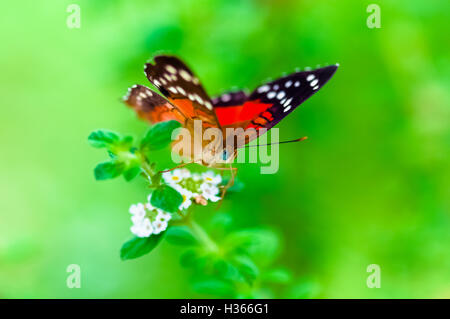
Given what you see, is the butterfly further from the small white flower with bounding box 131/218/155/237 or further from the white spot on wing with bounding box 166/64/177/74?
the small white flower with bounding box 131/218/155/237

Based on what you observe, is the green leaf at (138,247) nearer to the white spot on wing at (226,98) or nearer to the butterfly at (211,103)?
the butterfly at (211,103)

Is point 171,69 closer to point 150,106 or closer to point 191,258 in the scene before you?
point 150,106

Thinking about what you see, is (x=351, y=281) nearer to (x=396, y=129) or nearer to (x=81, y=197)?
(x=396, y=129)

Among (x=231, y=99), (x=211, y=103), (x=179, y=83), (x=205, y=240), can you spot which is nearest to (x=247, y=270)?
(x=205, y=240)

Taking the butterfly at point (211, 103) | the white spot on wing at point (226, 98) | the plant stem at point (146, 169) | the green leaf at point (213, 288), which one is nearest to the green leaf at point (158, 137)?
the plant stem at point (146, 169)

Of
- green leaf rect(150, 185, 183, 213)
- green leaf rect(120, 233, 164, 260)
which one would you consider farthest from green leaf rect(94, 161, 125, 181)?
green leaf rect(120, 233, 164, 260)
